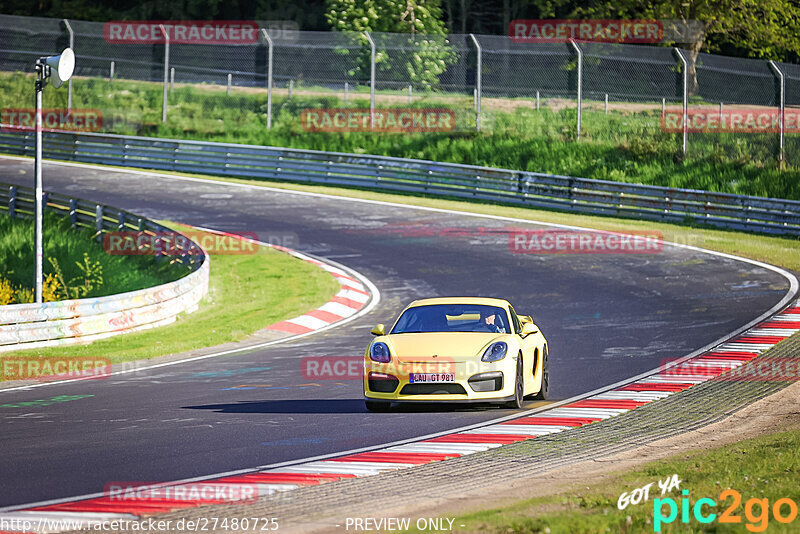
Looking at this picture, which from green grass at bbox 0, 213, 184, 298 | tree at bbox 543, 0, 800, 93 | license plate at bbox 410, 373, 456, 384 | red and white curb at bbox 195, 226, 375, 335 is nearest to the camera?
license plate at bbox 410, 373, 456, 384

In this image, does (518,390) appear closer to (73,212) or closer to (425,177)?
(73,212)

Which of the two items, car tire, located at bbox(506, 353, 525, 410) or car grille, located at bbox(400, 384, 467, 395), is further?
car tire, located at bbox(506, 353, 525, 410)

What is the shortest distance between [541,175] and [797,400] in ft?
67.7

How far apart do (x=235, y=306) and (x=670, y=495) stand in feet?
48.1

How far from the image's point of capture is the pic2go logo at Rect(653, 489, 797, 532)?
674cm

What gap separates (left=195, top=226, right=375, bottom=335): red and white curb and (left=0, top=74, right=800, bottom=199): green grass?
13356 mm

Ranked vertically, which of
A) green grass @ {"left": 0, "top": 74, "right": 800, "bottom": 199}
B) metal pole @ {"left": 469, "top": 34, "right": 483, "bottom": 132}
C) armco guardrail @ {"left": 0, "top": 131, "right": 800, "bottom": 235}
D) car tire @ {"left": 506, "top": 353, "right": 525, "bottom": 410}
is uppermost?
metal pole @ {"left": 469, "top": 34, "right": 483, "bottom": 132}

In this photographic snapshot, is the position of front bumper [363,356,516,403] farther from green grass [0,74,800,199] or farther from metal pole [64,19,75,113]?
metal pole [64,19,75,113]

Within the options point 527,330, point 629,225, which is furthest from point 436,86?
point 527,330

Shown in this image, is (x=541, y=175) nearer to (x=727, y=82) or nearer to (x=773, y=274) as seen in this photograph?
(x=727, y=82)

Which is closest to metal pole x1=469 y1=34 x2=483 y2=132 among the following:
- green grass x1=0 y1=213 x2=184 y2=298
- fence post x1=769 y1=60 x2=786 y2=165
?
fence post x1=769 y1=60 x2=786 y2=165

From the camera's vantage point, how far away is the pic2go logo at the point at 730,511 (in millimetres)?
6738

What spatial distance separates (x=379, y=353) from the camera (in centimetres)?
1158

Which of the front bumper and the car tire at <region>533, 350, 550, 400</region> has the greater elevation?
the front bumper
